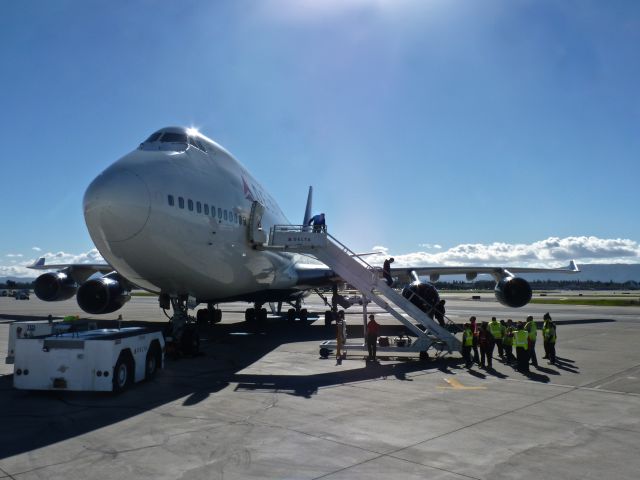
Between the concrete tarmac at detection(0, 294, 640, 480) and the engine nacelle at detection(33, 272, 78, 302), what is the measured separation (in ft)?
40.1

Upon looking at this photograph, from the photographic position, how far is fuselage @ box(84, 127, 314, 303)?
36.4ft

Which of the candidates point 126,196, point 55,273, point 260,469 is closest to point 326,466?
point 260,469

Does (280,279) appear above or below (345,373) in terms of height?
above

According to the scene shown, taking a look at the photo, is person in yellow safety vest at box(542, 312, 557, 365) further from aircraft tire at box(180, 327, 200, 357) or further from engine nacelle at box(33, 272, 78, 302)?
engine nacelle at box(33, 272, 78, 302)

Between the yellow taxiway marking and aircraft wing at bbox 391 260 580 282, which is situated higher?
aircraft wing at bbox 391 260 580 282

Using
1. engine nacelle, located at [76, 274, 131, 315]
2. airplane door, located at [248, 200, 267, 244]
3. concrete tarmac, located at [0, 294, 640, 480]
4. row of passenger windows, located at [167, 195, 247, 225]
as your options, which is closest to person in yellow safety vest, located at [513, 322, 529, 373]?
concrete tarmac, located at [0, 294, 640, 480]

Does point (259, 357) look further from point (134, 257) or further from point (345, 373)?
point (134, 257)

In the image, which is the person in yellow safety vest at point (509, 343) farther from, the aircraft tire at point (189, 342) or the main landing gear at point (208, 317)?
the main landing gear at point (208, 317)

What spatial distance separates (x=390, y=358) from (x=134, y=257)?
7.94 metres

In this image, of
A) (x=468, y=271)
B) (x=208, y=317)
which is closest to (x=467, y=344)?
(x=468, y=271)

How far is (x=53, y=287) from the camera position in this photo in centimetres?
2389

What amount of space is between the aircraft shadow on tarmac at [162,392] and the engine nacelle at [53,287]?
34.1 ft

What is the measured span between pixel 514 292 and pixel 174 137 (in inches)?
670

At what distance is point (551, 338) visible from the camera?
14.5 metres
